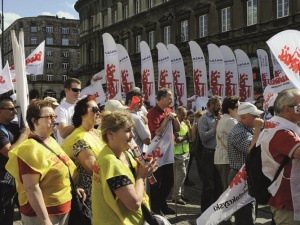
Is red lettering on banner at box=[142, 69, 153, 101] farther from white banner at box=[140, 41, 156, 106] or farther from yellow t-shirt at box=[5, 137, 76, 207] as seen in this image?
yellow t-shirt at box=[5, 137, 76, 207]

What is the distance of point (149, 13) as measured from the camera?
37.3 m

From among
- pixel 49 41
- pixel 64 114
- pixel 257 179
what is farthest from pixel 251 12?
pixel 49 41

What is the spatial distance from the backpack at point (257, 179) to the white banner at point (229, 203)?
0.68 m

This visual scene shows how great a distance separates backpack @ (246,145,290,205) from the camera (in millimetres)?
3459

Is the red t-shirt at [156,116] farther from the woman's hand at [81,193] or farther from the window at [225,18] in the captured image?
the window at [225,18]

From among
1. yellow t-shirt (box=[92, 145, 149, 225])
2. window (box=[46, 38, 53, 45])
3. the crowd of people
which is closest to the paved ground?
the crowd of people

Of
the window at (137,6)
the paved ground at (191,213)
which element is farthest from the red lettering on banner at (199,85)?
the window at (137,6)

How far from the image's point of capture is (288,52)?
132 inches

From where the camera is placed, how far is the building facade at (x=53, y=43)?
85125 millimetres

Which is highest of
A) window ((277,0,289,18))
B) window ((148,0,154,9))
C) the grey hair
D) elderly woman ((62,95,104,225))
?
window ((148,0,154,9))

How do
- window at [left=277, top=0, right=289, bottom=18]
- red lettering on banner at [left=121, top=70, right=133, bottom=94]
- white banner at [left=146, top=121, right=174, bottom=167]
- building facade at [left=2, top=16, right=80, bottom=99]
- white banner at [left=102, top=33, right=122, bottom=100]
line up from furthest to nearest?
building facade at [left=2, top=16, right=80, bottom=99] → window at [left=277, top=0, right=289, bottom=18] → red lettering on banner at [left=121, top=70, right=133, bottom=94] → white banner at [left=102, top=33, right=122, bottom=100] → white banner at [left=146, top=121, right=174, bottom=167]

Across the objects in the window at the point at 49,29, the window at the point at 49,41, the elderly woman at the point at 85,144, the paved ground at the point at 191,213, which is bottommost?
the paved ground at the point at 191,213

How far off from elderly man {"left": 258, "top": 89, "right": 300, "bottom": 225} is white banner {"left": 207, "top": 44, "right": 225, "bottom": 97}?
36.6 ft

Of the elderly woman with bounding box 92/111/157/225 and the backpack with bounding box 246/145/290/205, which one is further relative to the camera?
the backpack with bounding box 246/145/290/205
